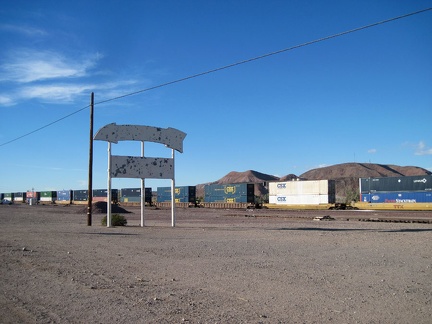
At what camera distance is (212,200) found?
7581 centimetres

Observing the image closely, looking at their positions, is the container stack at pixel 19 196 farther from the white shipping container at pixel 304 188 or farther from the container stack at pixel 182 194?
the white shipping container at pixel 304 188

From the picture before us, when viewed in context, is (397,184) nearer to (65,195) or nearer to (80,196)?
(80,196)

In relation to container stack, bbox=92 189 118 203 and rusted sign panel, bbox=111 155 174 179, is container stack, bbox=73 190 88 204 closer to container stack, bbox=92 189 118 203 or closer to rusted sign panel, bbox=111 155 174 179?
container stack, bbox=92 189 118 203

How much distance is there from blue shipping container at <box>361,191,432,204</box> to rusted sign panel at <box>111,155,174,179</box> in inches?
1453

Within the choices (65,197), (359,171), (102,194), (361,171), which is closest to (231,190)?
(102,194)

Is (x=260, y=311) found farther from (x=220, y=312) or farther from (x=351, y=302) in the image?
(x=351, y=302)

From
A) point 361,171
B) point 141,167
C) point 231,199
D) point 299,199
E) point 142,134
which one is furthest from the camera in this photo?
point 361,171

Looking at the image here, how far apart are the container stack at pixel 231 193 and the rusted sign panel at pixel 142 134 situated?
144 ft

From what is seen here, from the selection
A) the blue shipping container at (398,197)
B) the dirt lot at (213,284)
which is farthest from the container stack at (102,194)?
the dirt lot at (213,284)

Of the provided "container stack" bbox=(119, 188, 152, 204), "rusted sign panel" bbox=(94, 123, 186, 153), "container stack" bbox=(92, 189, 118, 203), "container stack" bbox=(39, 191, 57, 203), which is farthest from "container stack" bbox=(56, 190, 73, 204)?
"rusted sign panel" bbox=(94, 123, 186, 153)

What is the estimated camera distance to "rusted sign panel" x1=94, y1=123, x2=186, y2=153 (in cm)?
2361

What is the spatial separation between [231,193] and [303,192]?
14688mm

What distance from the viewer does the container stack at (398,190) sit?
50.2 meters

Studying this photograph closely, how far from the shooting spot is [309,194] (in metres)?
60.6
